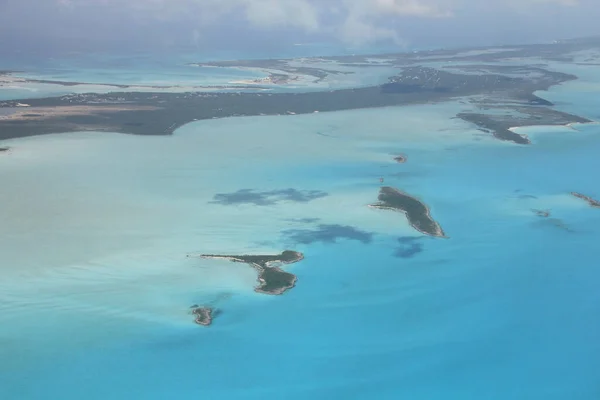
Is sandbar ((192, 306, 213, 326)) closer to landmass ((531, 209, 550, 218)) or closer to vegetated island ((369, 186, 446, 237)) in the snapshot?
vegetated island ((369, 186, 446, 237))

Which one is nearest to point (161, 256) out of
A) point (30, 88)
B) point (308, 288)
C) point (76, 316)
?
point (76, 316)

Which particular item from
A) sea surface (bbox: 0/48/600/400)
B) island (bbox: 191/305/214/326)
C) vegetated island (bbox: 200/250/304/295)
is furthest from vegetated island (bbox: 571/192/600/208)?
island (bbox: 191/305/214/326)

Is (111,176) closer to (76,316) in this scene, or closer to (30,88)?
(76,316)

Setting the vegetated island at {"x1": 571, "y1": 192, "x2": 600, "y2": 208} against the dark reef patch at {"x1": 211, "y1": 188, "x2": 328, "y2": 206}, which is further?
the vegetated island at {"x1": 571, "y1": 192, "x2": 600, "y2": 208}

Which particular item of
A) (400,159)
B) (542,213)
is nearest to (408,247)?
(542,213)

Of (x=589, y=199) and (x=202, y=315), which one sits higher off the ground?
(x=589, y=199)

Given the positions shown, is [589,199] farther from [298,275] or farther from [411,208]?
[298,275]
